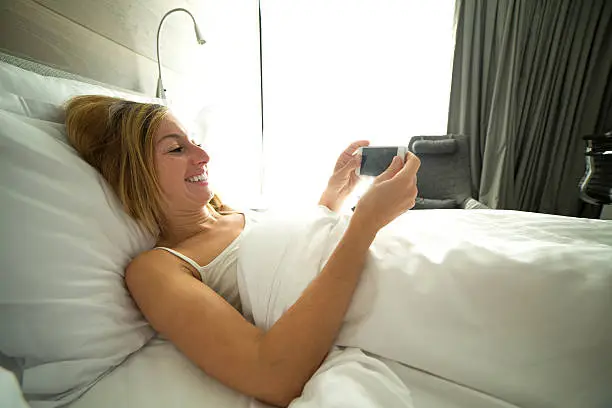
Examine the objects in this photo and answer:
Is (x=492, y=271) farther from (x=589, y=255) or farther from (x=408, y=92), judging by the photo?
(x=408, y=92)

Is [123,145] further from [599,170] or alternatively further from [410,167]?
[599,170]

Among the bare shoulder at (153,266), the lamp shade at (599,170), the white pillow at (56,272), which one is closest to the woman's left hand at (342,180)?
the bare shoulder at (153,266)

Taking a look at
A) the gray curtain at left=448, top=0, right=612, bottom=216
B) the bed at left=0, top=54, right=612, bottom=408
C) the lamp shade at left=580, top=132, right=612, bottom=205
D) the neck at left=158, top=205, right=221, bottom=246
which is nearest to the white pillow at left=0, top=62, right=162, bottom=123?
the bed at left=0, top=54, right=612, bottom=408

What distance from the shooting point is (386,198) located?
49cm

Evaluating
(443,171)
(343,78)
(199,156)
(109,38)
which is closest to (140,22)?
(109,38)

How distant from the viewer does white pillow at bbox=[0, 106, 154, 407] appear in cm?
37

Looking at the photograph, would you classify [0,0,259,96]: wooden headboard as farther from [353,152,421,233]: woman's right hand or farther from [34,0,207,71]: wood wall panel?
[353,152,421,233]: woman's right hand

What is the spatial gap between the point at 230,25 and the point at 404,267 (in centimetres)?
205

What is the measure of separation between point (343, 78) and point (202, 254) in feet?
6.69

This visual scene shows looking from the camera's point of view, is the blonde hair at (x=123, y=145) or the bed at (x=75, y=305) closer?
the bed at (x=75, y=305)

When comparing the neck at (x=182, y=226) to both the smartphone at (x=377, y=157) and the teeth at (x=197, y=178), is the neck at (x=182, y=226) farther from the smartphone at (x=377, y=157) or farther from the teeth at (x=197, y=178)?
the smartphone at (x=377, y=157)

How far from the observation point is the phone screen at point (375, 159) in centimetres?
61

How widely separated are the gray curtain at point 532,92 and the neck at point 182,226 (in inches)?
80.1

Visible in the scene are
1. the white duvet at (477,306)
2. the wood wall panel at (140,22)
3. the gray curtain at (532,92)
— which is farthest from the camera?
the gray curtain at (532,92)
